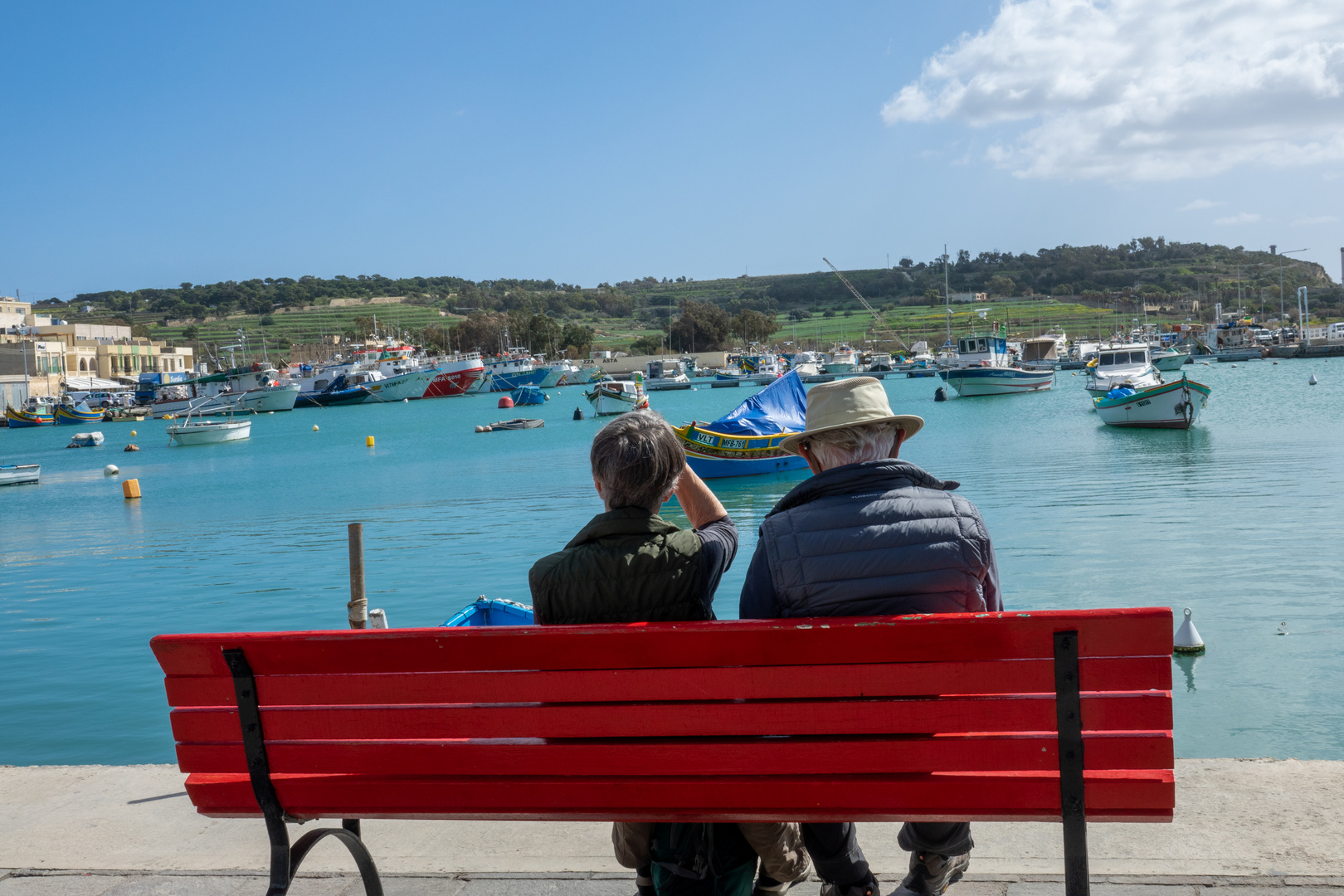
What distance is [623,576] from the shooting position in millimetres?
2906

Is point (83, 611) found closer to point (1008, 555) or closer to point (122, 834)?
point (122, 834)

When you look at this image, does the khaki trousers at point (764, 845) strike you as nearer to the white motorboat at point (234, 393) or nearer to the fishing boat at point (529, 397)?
the fishing boat at point (529, 397)

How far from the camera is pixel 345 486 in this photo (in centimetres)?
3316

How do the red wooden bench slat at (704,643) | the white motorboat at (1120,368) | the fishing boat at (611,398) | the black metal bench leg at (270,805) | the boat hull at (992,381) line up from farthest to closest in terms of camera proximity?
the boat hull at (992,381)
the fishing boat at (611,398)
the white motorboat at (1120,368)
the black metal bench leg at (270,805)
the red wooden bench slat at (704,643)

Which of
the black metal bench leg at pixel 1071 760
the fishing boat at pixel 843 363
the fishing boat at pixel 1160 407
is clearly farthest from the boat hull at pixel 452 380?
the black metal bench leg at pixel 1071 760

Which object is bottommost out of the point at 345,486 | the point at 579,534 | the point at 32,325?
the point at 345,486

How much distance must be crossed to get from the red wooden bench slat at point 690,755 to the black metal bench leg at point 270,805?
0.13 feet

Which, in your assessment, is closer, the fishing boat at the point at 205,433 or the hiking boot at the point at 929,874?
the hiking boot at the point at 929,874

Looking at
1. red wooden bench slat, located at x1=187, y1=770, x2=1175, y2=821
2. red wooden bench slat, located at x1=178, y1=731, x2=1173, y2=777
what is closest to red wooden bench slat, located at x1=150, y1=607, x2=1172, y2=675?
red wooden bench slat, located at x1=178, y1=731, x2=1173, y2=777

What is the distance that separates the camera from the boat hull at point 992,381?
63062 millimetres

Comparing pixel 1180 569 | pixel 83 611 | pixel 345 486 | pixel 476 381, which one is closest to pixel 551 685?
pixel 1180 569

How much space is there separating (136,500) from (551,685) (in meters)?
32.9

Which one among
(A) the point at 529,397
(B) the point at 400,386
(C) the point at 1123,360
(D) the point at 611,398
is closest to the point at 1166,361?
(C) the point at 1123,360

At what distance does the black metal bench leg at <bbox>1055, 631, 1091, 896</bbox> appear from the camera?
7.81 feet
